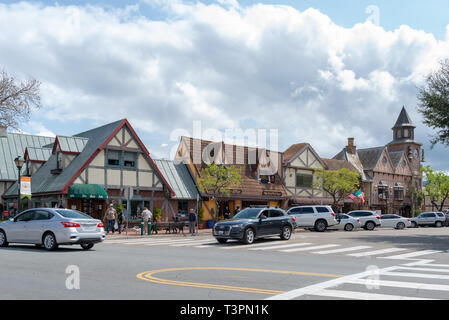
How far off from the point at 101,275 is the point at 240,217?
1142 centimetres

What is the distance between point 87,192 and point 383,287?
23699 millimetres

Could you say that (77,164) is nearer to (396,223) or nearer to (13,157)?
(13,157)

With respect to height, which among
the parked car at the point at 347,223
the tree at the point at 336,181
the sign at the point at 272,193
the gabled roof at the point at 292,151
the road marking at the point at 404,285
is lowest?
the parked car at the point at 347,223

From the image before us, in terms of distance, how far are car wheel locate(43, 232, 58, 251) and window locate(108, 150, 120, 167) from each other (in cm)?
1633

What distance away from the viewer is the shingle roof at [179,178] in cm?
3653

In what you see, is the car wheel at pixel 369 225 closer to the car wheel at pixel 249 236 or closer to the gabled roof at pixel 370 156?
the car wheel at pixel 249 236

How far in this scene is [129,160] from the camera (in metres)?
33.2

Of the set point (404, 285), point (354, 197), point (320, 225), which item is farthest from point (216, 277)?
point (354, 197)

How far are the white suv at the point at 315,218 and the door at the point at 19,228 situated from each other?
18536 mm

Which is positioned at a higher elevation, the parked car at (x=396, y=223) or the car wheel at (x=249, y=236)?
the car wheel at (x=249, y=236)

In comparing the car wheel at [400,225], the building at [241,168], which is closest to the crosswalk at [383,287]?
the building at [241,168]

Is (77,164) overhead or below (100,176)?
overhead

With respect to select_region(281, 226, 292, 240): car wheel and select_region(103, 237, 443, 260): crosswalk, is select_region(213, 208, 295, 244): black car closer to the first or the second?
select_region(281, 226, 292, 240): car wheel

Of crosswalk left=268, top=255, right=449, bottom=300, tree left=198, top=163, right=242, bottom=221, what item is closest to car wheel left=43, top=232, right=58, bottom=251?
crosswalk left=268, top=255, right=449, bottom=300
